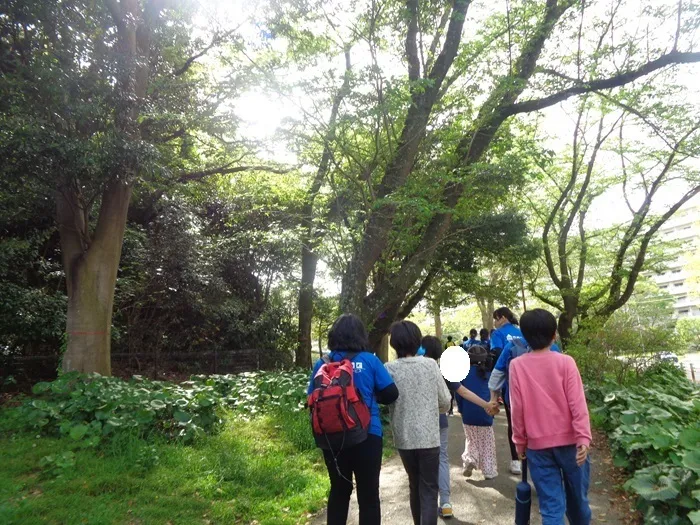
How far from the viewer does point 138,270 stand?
1317cm

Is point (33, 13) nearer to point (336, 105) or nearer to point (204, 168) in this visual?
point (336, 105)

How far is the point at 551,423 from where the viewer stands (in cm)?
306

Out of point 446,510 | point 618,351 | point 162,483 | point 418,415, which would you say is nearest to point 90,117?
point 162,483

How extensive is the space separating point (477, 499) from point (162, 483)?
10.0ft

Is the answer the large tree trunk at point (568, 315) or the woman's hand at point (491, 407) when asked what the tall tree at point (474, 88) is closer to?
the woman's hand at point (491, 407)

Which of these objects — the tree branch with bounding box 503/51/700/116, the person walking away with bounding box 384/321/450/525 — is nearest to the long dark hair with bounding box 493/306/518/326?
the person walking away with bounding box 384/321/450/525

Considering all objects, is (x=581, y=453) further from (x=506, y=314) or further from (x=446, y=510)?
(x=506, y=314)

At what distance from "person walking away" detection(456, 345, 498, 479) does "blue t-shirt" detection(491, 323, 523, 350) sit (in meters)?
0.14

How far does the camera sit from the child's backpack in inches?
114

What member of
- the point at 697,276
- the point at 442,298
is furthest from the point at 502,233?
the point at 697,276

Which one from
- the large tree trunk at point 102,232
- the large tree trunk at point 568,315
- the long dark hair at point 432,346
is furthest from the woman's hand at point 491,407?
the large tree trunk at point 568,315

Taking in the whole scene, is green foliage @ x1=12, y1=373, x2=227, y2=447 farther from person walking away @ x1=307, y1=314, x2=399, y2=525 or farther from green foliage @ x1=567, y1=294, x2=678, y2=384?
green foliage @ x1=567, y1=294, x2=678, y2=384

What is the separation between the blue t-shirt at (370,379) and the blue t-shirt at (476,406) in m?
2.19

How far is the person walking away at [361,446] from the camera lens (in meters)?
3.08
